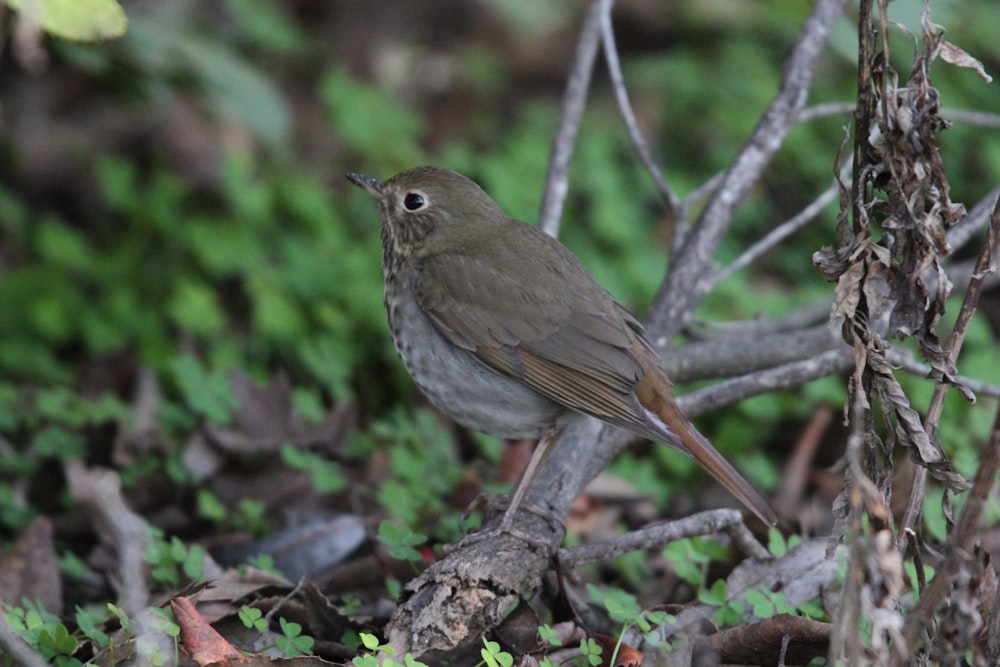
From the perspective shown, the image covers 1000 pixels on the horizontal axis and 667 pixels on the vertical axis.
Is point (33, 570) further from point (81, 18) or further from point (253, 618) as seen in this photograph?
point (81, 18)

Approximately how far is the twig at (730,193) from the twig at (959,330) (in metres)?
1.54

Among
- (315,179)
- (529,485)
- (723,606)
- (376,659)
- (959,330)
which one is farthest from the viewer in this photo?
(315,179)

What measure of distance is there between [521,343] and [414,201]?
732 mm

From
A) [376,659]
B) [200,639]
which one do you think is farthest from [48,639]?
[376,659]

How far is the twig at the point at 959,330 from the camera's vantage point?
2.38 meters

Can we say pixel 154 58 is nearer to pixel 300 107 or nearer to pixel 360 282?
pixel 360 282

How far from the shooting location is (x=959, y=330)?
2.45 meters

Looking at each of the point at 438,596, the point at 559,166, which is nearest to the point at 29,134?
the point at 559,166

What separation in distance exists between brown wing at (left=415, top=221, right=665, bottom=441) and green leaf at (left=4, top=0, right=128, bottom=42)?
125cm

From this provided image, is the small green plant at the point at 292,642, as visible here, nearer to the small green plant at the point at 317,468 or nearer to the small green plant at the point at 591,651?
the small green plant at the point at 591,651

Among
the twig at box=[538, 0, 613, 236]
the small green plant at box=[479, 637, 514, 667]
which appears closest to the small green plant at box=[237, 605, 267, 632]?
the small green plant at box=[479, 637, 514, 667]

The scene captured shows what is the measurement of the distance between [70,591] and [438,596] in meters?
1.38

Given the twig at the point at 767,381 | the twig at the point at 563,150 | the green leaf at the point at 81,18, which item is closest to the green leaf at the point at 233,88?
the twig at the point at 563,150

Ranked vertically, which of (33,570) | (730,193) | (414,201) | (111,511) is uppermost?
(730,193)
